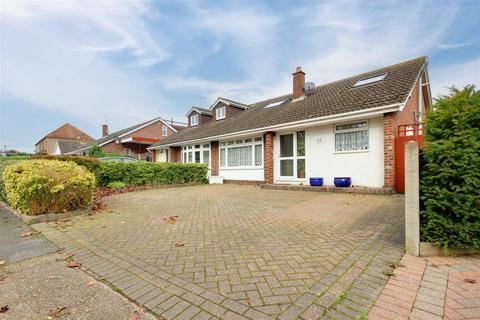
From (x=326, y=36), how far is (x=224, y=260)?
10695 millimetres

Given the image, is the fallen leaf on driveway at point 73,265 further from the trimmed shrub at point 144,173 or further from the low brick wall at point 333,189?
the trimmed shrub at point 144,173

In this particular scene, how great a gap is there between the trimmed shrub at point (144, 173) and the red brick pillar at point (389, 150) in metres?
9.74

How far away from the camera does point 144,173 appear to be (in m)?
11.5

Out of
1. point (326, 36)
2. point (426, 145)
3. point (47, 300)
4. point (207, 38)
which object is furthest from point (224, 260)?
point (207, 38)

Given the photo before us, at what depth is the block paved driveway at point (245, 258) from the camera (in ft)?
6.41

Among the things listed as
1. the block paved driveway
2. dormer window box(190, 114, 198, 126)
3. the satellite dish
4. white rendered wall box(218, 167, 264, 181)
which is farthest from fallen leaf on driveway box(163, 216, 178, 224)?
dormer window box(190, 114, 198, 126)

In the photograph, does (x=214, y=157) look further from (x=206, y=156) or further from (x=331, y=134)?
(x=331, y=134)

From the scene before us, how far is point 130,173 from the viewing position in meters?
11.3

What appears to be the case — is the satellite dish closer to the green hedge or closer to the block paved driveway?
the block paved driveway

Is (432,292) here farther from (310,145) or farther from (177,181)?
(177,181)

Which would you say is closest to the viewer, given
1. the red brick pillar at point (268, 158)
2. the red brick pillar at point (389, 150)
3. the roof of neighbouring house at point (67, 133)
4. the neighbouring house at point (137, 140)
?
the red brick pillar at point (389, 150)

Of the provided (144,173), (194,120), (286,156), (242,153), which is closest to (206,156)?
(242,153)

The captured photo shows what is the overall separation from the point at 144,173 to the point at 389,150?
1091 centimetres

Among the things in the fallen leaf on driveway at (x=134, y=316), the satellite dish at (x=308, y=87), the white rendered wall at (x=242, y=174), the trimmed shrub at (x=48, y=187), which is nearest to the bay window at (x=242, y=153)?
the white rendered wall at (x=242, y=174)
